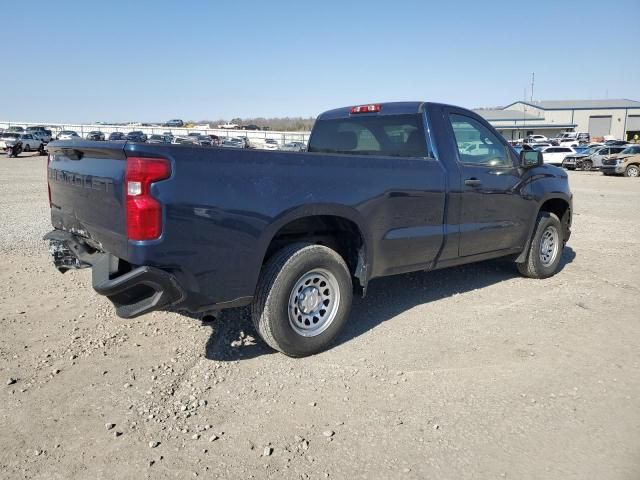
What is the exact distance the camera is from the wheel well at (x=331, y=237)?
4.04 metres

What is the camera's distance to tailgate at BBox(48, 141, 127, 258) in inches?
128

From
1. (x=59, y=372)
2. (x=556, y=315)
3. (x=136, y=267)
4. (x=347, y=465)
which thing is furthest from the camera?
(x=556, y=315)

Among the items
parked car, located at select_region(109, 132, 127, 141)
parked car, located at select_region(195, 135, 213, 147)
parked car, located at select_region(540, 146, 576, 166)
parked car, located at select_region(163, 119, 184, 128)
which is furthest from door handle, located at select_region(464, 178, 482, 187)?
parked car, located at select_region(163, 119, 184, 128)

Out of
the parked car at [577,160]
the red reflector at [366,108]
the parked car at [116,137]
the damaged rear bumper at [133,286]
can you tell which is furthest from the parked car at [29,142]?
the damaged rear bumper at [133,286]

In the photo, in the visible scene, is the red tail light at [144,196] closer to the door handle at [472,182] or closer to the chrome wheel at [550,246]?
the door handle at [472,182]

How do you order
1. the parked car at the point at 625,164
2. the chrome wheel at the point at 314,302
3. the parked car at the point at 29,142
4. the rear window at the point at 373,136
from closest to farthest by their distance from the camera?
the chrome wheel at the point at 314,302
the rear window at the point at 373,136
the parked car at the point at 625,164
the parked car at the point at 29,142

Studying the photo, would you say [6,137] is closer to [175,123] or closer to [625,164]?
[625,164]

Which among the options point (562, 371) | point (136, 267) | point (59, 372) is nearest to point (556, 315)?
point (562, 371)

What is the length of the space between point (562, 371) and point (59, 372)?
3703mm

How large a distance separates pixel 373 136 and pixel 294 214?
1.95 metres

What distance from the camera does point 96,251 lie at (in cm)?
381

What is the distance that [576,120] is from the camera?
8112 centimetres

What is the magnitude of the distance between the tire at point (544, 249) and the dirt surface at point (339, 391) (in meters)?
0.53

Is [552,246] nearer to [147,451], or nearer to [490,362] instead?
[490,362]
